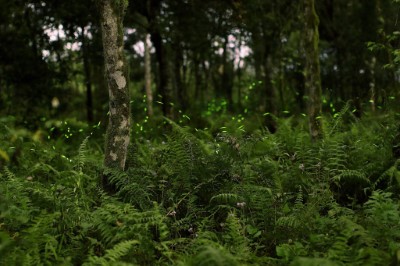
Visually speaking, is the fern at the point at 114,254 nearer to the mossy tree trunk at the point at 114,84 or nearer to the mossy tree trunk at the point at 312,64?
the mossy tree trunk at the point at 114,84

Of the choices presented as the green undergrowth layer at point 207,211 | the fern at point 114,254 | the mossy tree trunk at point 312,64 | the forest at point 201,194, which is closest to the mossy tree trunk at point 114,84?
the forest at point 201,194

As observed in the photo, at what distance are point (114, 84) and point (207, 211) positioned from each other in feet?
7.80

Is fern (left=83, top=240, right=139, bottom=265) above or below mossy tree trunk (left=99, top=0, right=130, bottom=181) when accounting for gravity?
below

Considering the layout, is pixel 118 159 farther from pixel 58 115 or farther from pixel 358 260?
pixel 58 115

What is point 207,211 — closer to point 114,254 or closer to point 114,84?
point 114,254

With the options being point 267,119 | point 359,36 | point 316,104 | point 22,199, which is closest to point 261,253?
point 22,199

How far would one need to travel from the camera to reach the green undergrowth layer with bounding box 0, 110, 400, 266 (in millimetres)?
4582

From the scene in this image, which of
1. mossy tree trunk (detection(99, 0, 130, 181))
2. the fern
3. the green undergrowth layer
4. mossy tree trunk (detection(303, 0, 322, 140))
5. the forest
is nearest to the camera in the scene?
the fern

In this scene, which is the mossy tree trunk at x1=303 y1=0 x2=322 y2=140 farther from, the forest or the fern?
the fern

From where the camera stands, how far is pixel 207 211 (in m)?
5.78

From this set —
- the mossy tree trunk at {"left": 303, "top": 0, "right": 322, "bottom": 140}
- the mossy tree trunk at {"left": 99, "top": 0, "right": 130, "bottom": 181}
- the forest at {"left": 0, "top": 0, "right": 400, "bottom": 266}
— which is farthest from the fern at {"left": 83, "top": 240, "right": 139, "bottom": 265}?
the mossy tree trunk at {"left": 303, "top": 0, "right": 322, "bottom": 140}

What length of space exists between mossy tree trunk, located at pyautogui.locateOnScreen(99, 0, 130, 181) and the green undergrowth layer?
1.02 feet

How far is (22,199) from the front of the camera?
5500mm

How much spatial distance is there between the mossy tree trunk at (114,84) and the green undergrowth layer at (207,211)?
0.31 metres
